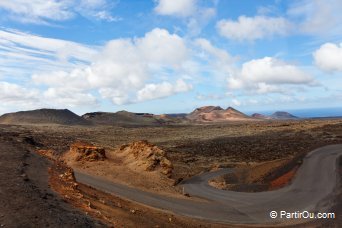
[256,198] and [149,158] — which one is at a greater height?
Result: [149,158]

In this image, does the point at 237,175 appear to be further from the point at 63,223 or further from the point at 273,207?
the point at 63,223

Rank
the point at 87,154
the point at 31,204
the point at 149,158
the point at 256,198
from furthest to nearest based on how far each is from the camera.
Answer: the point at 87,154 → the point at 149,158 → the point at 256,198 → the point at 31,204

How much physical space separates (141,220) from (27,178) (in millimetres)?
5775

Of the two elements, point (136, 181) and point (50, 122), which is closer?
point (136, 181)

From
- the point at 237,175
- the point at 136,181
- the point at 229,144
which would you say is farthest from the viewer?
the point at 229,144

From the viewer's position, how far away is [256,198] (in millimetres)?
32938

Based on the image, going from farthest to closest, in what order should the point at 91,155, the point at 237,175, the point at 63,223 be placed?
the point at 237,175 < the point at 91,155 < the point at 63,223

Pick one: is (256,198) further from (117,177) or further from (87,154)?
(87,154)

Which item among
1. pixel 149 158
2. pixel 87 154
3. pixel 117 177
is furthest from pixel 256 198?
pixel 87 154

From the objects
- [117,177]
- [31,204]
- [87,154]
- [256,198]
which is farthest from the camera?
[87,154]

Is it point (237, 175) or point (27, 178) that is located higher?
point (27, 178)

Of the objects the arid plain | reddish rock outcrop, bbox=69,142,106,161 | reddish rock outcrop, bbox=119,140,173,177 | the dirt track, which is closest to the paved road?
the arid plain

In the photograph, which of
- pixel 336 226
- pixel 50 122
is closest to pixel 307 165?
pixel 336 226

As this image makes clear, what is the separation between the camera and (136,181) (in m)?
37.1
